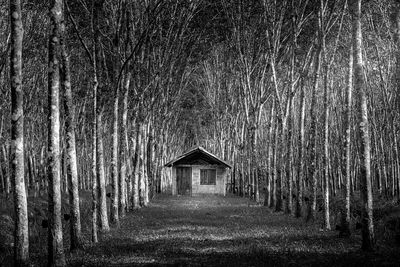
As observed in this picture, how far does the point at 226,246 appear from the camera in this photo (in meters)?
13.9

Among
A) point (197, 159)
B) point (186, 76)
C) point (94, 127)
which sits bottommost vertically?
point (197, 159)

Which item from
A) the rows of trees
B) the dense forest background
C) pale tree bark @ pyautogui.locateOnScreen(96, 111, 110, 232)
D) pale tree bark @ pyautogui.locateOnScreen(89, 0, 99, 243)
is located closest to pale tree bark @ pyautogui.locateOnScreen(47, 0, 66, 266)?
the dense forest background

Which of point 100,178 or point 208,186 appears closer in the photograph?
point 100,178

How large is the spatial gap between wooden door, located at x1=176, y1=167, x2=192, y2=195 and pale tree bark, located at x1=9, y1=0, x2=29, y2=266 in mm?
39155

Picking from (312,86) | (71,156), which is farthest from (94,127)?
(312,86)

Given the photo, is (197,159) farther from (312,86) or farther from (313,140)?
(313,140)

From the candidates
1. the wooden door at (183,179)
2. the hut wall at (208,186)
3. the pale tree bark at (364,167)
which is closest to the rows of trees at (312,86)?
the pale tree bark at (364,167)

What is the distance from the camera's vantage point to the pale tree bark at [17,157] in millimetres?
10016

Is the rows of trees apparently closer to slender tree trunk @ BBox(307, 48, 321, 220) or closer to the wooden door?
slender tree trunk @ BBox(307, 48, 321, 220)

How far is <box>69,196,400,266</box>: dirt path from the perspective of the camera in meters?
11.3

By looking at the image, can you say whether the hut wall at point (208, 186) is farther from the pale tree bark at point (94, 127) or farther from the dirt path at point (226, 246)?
the pale tree bark at point (94, 127)

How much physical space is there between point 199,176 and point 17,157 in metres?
39.6

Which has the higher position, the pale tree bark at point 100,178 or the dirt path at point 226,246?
the pale tree bark at point 100,178

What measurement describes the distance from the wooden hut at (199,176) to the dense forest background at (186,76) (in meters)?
3.04
